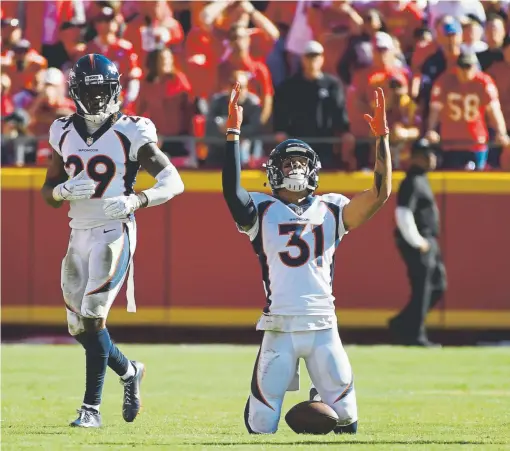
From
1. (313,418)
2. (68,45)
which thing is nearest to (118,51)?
(68,45)

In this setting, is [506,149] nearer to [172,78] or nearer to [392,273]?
[392,273]

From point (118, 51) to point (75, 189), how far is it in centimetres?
742

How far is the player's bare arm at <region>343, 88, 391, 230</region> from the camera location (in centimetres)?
711

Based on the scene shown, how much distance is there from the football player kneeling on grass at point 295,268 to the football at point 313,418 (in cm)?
12

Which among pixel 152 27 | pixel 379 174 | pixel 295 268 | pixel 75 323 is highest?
pixel 152 27

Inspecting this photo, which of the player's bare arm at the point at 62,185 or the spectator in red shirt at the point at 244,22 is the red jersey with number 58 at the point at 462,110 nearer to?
the spectator in red shirt at the point at 244,22

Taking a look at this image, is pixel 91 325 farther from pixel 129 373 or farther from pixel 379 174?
pixel 379 174

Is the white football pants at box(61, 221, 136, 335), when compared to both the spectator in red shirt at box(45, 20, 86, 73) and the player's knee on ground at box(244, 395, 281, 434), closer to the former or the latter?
the player's knee on ground at box(244, 395, 281, 434)

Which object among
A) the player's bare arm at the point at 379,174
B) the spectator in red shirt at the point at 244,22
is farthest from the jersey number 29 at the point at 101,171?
the spectator in red shirt at the point at 244,22

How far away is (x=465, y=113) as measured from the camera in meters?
14.3

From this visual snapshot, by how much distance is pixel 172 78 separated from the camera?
14461mm

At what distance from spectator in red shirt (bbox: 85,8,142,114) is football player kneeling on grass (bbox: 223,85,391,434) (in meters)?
7.19

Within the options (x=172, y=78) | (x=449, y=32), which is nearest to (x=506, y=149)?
(x=449, y=32)

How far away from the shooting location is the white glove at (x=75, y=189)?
7.66m
